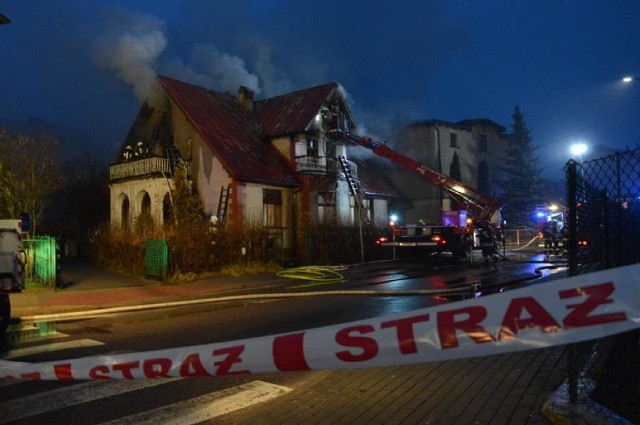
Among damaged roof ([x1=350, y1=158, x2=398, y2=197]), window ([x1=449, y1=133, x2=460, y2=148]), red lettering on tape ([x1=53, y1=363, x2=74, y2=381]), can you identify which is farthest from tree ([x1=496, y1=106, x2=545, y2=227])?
red lettering on tape ([x1=53, y1=363, x2=74, y2=381])

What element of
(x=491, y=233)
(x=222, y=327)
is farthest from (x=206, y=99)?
(x=222, y=327)

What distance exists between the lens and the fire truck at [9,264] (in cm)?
878

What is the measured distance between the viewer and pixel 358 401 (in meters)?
A: 5.32

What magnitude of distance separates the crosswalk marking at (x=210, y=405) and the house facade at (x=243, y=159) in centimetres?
1851

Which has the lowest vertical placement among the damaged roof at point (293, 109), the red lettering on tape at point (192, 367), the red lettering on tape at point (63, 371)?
the red lettering on tape at point (63, 371)

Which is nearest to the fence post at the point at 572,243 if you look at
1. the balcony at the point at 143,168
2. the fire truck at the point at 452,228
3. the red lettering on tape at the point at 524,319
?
the red lettering on tape at the point at 524,319

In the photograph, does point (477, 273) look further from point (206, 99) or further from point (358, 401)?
point (206, 99)

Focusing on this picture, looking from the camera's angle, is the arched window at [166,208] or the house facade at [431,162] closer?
the arched window at [166,208]

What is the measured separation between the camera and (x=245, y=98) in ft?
107

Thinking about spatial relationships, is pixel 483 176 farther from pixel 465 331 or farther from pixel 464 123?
pixel 465 331

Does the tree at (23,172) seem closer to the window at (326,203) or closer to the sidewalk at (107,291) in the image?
the sidewalk at (107,291)

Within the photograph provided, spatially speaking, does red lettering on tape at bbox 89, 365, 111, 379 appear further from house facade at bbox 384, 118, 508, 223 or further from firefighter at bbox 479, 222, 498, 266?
house facade at bbox 384, 118, 508, 223

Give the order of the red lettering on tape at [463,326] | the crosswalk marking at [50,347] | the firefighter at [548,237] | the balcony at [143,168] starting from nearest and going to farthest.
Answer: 1. the red lettering on tape at [463,326]
2. the crosswalk marking at [50,347]
3. the balcony at [143,168]
4. the firefighter at [548,237]

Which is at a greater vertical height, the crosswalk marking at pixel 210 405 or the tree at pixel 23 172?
the tree at pixel 23 172
